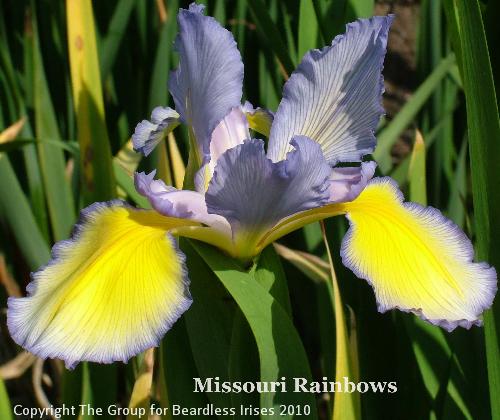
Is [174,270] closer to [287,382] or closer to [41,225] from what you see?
[287,382]

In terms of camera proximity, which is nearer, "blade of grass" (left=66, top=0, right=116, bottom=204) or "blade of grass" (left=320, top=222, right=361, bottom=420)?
"blade of grass" (left=320, top=222, right=361, bottom=420)

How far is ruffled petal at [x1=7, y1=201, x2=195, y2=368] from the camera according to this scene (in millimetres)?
650

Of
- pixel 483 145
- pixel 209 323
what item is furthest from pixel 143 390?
pixel 483 145

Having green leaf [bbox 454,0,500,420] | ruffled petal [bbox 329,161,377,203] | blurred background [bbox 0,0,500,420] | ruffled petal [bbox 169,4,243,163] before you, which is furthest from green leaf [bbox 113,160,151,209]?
green leaf [bbox 454,0,500,420]

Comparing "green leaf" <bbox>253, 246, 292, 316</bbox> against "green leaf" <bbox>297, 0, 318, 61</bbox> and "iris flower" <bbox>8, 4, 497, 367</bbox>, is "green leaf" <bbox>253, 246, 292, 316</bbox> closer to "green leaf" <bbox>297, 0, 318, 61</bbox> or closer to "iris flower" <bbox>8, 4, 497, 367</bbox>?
"iris flower" <bbox>8, 4, 497, 367</bbox>

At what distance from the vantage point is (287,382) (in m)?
0.73

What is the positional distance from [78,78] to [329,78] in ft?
1.01

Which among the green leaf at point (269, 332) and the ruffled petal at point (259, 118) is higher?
the ruffled petal at point (259, 118)

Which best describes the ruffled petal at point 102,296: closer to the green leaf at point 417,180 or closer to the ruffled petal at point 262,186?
the ruffled petal at point 262,186

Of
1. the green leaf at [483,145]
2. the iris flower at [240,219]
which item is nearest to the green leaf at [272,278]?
the iris flower at [240,219]

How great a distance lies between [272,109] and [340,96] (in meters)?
0.56

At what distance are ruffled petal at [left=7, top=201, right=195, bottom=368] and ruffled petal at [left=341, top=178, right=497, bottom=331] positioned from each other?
190 mm

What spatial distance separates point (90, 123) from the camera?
871mm

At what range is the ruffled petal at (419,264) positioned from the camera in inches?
27.5
